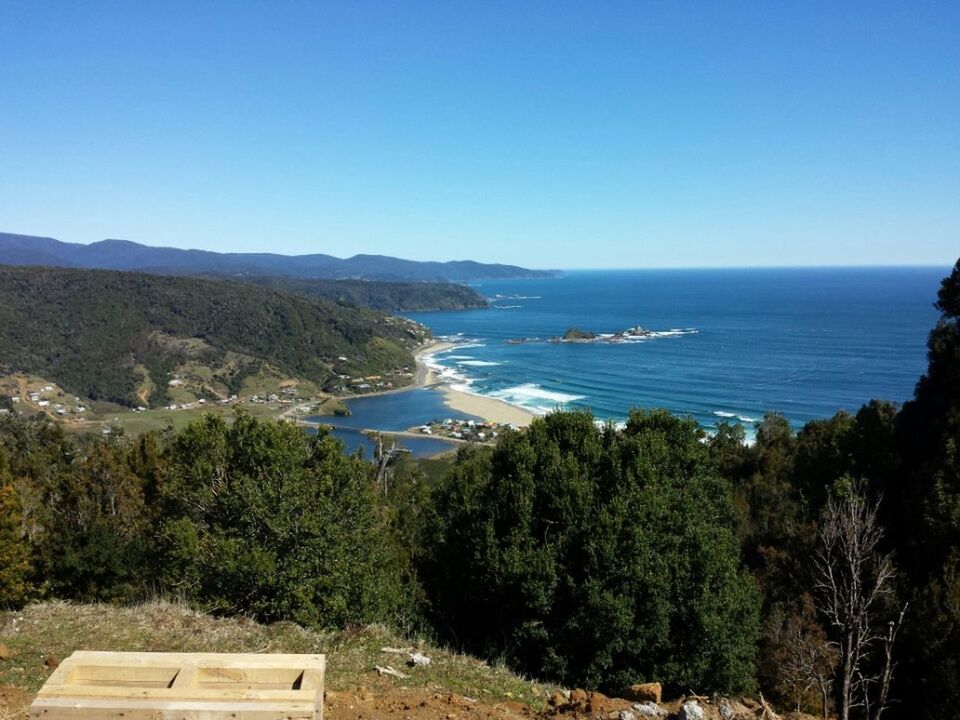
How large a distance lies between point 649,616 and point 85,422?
370ft

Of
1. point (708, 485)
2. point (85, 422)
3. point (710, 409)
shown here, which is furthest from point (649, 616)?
point (85, 422)

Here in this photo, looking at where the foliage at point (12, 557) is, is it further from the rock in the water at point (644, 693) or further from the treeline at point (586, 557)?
the rock in the water at point (644, 693)

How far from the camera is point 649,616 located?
1274cm

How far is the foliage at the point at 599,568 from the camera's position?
12719mm

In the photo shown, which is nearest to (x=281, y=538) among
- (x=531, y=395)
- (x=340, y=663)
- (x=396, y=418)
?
(x=340, y=663)

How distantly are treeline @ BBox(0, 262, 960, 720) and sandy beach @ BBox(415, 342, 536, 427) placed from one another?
51.0m

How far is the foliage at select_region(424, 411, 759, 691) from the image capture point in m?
12.7

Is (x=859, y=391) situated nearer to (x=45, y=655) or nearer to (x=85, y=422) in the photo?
(x=45, y=655)

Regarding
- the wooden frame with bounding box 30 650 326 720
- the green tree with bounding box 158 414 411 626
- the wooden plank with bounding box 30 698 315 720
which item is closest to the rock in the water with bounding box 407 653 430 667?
the green tree with bounding box 158 414 411 626

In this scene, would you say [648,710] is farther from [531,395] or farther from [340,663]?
[531,395]

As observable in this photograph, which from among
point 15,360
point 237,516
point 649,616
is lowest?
point 15,360

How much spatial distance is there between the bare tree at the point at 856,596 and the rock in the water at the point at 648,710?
6.94 ft

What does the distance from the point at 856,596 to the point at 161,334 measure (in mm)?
158523

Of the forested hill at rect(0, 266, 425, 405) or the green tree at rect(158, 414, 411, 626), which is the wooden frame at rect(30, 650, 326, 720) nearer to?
the green tree at rect(158, 414, 411, 626)
